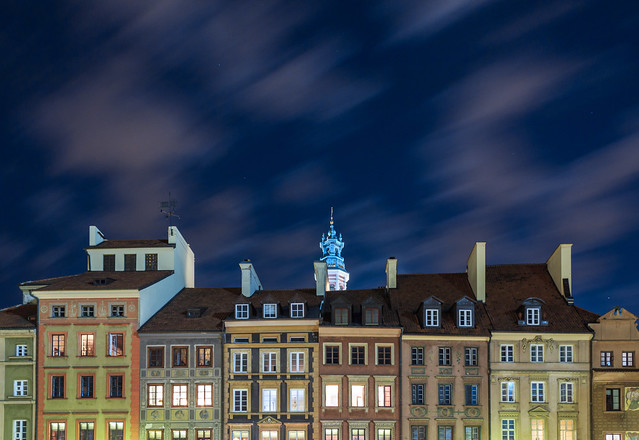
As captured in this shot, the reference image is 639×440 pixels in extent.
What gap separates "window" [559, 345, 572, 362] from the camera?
6156cm

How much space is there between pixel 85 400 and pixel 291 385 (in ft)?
54.0

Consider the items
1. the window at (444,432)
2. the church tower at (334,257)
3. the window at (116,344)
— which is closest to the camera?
the window at (444,432)

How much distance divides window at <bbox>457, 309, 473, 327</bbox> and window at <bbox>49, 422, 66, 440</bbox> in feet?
107

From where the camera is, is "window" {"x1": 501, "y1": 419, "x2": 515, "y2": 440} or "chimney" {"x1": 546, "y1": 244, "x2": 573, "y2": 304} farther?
"chimney" {"x1": 546, "y1": 244, "x2": 573, "y2": 304}

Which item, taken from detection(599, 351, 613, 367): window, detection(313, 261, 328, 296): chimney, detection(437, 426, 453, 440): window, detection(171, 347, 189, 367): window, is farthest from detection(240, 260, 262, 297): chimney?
detection(599, 351, 613, 367): window

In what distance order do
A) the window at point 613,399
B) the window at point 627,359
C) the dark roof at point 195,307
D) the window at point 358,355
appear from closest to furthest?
the window at point 613,399 → the window at point 627,359 → the window at point 358,355 → the dark roof at point 195,307

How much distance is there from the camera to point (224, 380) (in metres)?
62.9

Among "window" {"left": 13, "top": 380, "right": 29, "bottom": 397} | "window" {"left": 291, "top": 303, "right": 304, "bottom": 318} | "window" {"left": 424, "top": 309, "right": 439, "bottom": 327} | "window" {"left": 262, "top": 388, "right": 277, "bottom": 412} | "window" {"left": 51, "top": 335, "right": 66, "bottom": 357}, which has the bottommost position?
"window" {"left": 262, "top": 388, "right": 277, "bottom": 412}

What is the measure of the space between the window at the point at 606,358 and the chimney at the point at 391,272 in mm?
17551

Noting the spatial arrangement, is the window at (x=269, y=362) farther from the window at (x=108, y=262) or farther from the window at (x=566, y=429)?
the window at (x=566, y=429)

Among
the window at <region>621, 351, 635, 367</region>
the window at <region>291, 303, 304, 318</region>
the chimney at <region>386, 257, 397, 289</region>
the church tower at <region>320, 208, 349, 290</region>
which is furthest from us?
the church tower at <region>320, 208, 349, 290</region>

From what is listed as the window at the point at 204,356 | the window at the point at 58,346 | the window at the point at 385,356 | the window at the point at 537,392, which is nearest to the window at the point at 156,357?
the window at the point at 204,356

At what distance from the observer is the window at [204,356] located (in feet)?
208

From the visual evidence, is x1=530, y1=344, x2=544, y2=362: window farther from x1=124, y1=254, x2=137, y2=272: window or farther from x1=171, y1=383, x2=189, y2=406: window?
x1=124, y1=254, x2=137, y2=272: window
